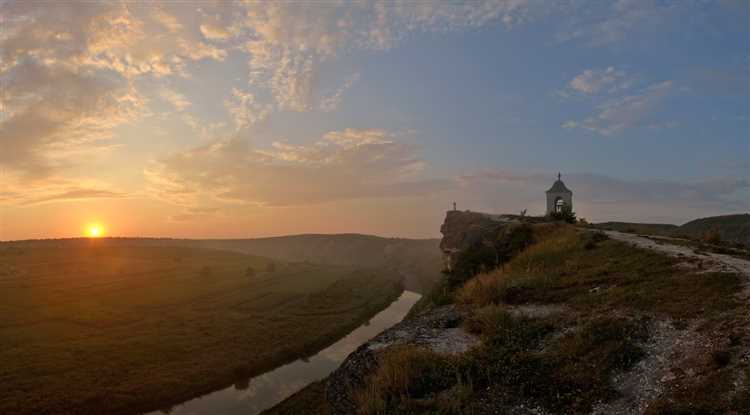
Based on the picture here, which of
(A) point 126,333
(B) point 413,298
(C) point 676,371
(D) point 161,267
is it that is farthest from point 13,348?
(D) point 161,267

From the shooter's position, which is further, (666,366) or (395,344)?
(395,344)

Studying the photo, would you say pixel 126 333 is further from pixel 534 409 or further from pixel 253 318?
pixel 534 409

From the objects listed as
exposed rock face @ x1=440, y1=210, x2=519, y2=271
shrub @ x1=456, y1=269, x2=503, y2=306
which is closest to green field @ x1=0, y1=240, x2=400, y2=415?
exposed rock face @ x1=440, y1=210, x2=519, y2=271

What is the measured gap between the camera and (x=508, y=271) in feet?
76.5

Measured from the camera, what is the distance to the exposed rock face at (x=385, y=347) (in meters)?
12.3

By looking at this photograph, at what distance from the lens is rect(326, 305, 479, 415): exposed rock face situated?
1229cm

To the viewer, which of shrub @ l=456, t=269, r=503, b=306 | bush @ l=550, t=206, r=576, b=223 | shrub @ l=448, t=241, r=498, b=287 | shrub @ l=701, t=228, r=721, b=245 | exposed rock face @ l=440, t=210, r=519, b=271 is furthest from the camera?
exposed rock face @ l=440, t=210, r=519, b=271

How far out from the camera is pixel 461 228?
52.2 metres

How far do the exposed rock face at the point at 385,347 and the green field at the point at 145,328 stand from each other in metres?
24.6

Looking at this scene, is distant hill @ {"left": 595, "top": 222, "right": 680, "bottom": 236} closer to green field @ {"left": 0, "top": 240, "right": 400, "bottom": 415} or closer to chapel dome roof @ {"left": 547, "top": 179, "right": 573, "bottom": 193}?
chapel dome roof @ {"left": 547, "top": 179, "right": 573, "bottom": 193}

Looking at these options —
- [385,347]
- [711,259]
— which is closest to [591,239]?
[711,259]

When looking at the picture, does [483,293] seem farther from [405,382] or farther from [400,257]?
[400,257]

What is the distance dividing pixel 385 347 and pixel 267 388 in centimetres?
2499

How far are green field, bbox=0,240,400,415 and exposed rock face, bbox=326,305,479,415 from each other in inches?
969
